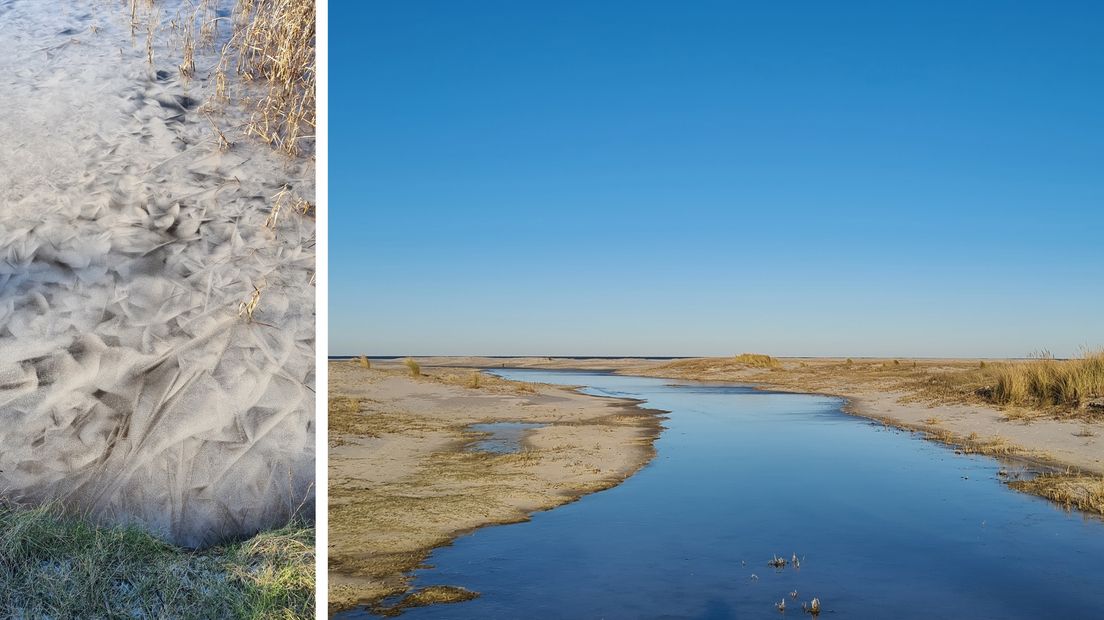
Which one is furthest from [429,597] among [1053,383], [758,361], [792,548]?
[758,361]

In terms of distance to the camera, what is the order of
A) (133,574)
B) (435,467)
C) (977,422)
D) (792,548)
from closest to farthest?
(133,574) → (792,548) → (435,467) → (977,422)

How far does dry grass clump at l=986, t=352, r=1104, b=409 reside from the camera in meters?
7.71

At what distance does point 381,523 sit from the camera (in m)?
3.93

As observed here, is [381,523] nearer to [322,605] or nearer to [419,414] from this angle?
[322,605]

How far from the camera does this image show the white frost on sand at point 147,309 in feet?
7.00

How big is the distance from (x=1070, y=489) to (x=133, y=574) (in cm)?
478

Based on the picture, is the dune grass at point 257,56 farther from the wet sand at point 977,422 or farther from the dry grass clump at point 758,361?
the dry grass clump at point 758,361

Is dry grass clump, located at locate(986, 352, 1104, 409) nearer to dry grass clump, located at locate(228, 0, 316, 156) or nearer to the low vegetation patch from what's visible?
the low vegetation patch

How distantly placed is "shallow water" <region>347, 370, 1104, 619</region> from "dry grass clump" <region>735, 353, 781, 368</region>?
13079 mm

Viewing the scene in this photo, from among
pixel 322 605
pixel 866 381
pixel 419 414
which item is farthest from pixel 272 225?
pixel 866 381

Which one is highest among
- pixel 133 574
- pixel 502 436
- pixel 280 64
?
pixel 280 64

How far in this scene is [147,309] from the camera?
7.76 ft

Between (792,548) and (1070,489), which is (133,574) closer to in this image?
(792,548)

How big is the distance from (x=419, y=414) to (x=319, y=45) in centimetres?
543
